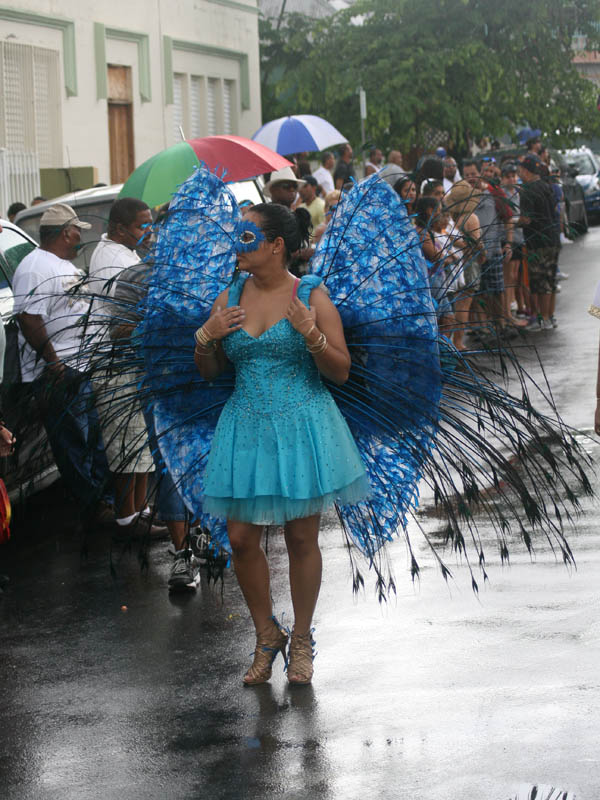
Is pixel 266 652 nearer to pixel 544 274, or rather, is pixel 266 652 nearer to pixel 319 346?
pixel 319 346

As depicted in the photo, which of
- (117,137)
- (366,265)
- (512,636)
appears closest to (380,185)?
(366,265)

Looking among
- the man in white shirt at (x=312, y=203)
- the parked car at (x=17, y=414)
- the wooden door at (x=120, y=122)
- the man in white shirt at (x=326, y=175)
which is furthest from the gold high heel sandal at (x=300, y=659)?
the wooden door at (x=120, y=122)

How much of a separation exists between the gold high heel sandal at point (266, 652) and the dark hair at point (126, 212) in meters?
2.90

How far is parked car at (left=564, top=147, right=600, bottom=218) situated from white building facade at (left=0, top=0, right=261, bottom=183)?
7839 millimetres

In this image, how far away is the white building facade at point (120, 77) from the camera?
2141cm

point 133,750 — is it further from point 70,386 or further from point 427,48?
point 427,48

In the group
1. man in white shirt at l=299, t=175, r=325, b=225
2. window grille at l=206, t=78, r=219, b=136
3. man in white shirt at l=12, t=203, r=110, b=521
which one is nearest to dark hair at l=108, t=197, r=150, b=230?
man in white shirt at l=12, t=203, r=110, b=521

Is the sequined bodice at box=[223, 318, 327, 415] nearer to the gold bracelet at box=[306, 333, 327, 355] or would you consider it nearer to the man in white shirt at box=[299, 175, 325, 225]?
the gold bracelet at box=[306, 333, 327, 355]

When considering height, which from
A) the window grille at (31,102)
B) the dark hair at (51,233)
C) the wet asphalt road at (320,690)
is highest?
the window grille at (31,102)

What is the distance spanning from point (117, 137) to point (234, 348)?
2012cm

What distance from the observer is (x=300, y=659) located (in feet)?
17.5

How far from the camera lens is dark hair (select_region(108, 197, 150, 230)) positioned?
295 inches

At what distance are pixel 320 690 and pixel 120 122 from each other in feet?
67.9

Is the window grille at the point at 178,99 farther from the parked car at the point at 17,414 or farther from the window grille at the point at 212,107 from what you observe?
the parked car at the point at 17,414
